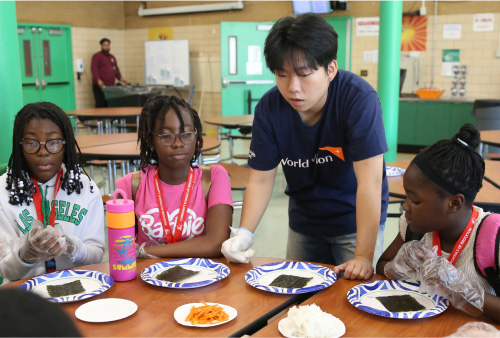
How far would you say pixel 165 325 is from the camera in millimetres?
1117

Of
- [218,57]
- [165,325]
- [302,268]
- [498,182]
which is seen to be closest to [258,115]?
[302,268]

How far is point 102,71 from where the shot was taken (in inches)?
376

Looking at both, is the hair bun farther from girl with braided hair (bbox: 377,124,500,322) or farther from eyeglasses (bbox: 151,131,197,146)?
eyeglasses (bbox: 151,131,197,146)

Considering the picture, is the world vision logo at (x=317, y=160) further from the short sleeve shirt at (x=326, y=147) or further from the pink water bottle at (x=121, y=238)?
the pink water bottle at (x=121, y=238)

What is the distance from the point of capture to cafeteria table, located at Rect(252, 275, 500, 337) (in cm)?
107

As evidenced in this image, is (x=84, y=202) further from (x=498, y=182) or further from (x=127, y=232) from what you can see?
(x=498, y=182)

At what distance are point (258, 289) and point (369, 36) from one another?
7365 millimetres

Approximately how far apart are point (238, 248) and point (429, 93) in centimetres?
637

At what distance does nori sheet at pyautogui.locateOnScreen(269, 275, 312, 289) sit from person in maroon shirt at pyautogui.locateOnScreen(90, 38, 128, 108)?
8699 millimetres

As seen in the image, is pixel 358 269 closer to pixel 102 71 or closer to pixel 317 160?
pixel 317 160

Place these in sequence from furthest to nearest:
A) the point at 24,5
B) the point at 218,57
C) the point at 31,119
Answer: the point at 218,57, the point at 24,5, the point at 31,119

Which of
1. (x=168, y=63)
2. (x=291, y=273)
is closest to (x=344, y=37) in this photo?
(x=168, y=63)

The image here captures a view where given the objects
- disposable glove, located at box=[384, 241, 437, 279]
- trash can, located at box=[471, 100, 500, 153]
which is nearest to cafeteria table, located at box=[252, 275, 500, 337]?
disposable glove, located at box=[384, 241, 437, 279]

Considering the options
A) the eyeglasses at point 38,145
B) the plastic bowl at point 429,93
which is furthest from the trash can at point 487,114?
the eyeglasses at point 38,145
